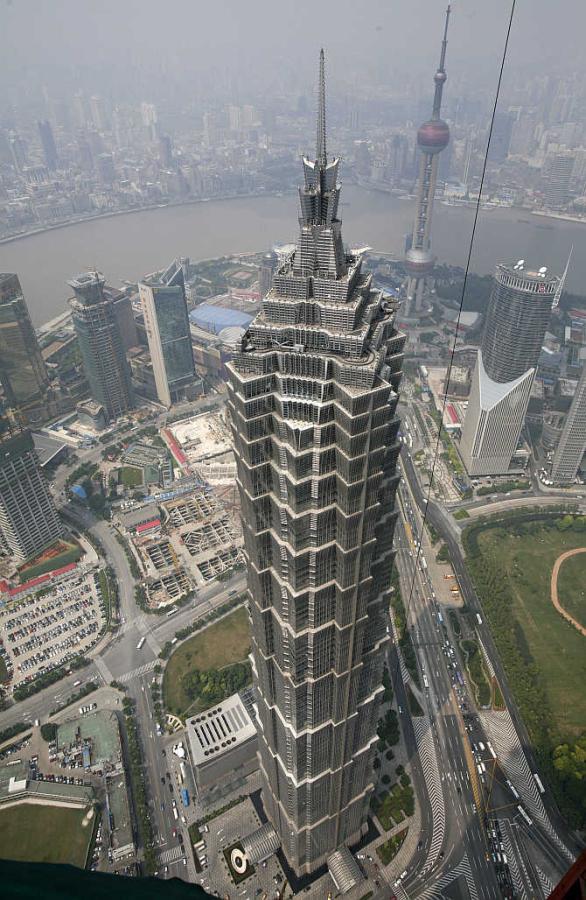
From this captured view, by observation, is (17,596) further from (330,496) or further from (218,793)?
(330,496)

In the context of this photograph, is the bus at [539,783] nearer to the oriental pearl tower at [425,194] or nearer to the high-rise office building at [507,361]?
the high-rise office building at [507,361]

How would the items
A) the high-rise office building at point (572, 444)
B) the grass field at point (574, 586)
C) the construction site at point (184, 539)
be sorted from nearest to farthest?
the grass field at point (574, 586), the construction site at point (184, 539), the high-rise office building at point (572, 444)

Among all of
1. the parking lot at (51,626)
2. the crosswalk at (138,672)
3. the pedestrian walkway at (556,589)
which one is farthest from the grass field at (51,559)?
the pedestrian walkway at (556,589)

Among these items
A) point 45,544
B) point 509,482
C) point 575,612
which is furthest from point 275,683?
point 509,482

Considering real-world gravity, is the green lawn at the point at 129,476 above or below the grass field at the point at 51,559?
below

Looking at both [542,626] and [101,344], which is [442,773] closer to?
[542,626]

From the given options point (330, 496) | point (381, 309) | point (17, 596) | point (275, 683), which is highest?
point (381, 309)

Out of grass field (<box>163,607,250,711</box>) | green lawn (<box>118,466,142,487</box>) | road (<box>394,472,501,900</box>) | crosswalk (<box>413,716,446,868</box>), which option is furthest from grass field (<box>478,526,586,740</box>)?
green lawn (<box>118,466,142,487</box>)
